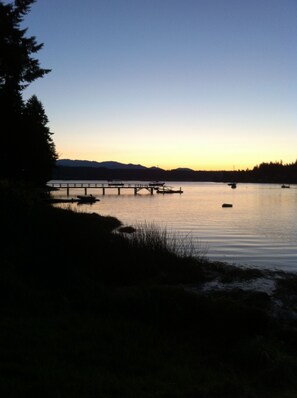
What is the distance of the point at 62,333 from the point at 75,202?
71078mm

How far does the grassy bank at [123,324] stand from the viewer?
22.2ft

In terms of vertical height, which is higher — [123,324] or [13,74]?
[13,74]

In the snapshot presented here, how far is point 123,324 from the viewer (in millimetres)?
9836

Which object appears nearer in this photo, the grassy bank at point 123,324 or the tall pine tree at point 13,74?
the grassy bank at point 123,324

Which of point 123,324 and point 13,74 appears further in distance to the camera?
point 13,74

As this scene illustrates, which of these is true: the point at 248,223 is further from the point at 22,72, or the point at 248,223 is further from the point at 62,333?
the point at 62,333

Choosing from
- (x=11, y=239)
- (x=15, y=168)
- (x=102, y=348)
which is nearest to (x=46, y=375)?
(x=102, y=348)

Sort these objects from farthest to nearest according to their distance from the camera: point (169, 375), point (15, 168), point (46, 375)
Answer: point (15, 168), point (169, 375), point (46, 375)

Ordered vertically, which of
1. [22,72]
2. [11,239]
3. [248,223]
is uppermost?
[22,72]

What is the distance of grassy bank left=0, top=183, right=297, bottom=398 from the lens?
267 inches

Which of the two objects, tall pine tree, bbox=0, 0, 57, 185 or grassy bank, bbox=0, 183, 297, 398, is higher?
tall pine tree, bbox=0, 0, 57, 185

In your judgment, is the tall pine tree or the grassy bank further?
the tall pine tree

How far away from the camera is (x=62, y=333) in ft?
27.9

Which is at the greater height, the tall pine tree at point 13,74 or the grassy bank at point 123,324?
the tall pine tree at point 13,74
